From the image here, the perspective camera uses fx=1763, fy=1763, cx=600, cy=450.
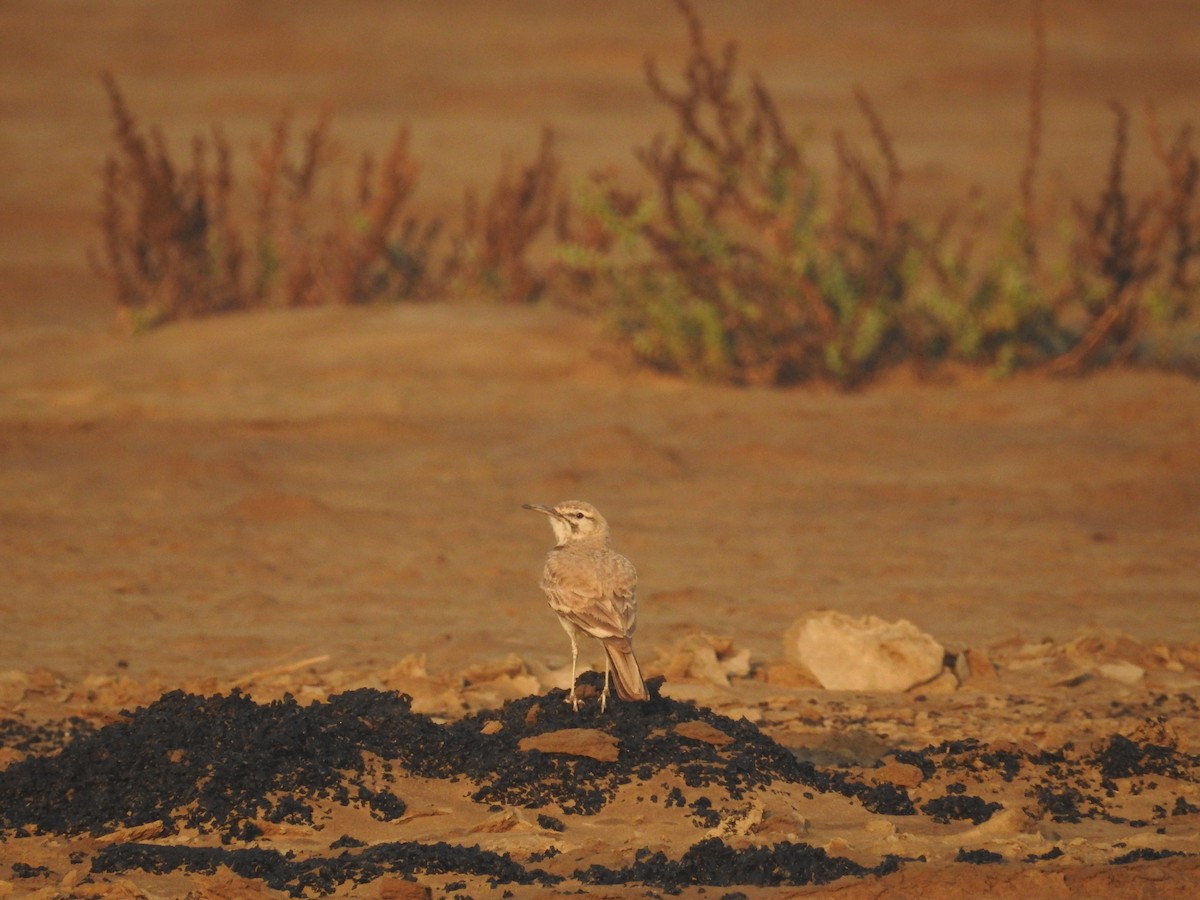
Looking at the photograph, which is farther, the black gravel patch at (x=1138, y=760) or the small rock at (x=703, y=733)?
the black gravel patch at (x=1138, y=760)

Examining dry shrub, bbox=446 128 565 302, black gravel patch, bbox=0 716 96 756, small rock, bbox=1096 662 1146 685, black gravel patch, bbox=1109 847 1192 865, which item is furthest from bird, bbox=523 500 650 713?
dry shrub, bbox=446 128 565 302

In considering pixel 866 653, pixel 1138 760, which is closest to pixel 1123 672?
pixel 866 653

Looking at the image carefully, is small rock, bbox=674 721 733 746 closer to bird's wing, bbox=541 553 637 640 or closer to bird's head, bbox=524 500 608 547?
bird's wing, bbox=541 553 637 640

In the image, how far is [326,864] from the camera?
4738 mm

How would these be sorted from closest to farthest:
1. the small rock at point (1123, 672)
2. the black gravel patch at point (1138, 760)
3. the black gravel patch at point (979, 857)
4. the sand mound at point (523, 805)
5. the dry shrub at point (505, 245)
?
1. the sand mound at point (523, 805)
2. the black gravel patch at point (979, 857)
3. the black gravel patch at point (1138, 760)
4. the small rock at point (1123, 672)
5. the dry shrub at point (505, 245)

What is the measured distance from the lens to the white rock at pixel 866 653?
6926mm

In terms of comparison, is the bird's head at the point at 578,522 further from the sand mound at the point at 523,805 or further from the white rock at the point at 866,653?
the white rock at the point at 866,653

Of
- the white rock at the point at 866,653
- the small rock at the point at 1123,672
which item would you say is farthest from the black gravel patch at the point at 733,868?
the small rock at the point at 1123,672

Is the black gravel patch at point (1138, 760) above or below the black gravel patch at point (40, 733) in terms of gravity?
above

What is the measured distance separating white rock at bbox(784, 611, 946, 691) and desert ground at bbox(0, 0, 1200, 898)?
0.07 metres

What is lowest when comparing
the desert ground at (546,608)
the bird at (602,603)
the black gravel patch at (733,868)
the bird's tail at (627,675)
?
the desert ground at (546,608)

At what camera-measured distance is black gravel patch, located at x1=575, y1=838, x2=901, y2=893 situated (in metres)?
4.68

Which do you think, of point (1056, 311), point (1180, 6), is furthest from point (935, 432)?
point (1180, 6)

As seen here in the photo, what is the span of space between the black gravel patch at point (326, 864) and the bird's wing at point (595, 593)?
0.82 meters
